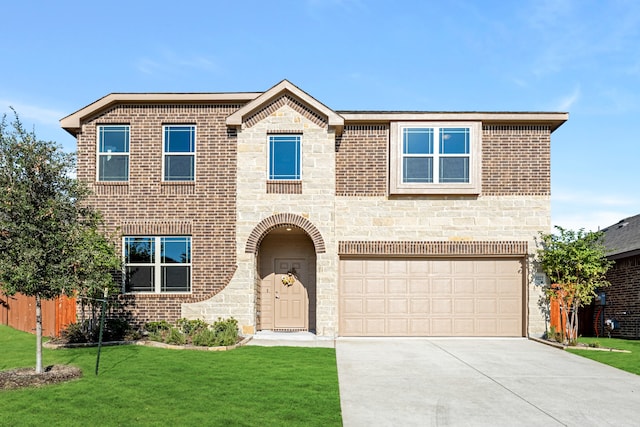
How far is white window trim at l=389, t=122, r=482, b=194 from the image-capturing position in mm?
16625

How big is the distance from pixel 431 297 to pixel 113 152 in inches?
399

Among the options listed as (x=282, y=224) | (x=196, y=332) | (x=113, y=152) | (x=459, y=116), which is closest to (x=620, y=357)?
(x=459, y=116)

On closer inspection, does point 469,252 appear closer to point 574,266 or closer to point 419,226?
point 419,226

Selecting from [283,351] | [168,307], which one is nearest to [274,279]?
[168,307]

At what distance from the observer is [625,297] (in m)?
19.4

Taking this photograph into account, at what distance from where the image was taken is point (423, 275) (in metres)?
16.9

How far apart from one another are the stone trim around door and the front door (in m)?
1.69

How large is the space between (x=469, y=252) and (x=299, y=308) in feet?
17.3

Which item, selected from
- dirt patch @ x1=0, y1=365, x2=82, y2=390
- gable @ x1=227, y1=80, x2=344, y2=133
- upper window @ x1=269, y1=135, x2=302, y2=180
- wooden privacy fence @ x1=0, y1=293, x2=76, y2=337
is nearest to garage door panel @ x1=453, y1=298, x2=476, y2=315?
gable @ x1=227, y1=80, x2=344, y2=133

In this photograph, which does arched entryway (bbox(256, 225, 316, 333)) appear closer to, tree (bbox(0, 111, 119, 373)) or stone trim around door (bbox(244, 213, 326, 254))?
stone trim around door (bbox(244, 213, 326, 254))

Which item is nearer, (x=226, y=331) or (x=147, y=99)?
(x=226, y=331)

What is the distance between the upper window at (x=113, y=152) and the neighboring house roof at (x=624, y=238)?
14.4 metres

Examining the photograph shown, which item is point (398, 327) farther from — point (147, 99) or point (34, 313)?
point (34, 313)

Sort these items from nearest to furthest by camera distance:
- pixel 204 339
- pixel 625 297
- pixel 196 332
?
pixel 204 339 → pixel 196 332 → pixel 625 297
